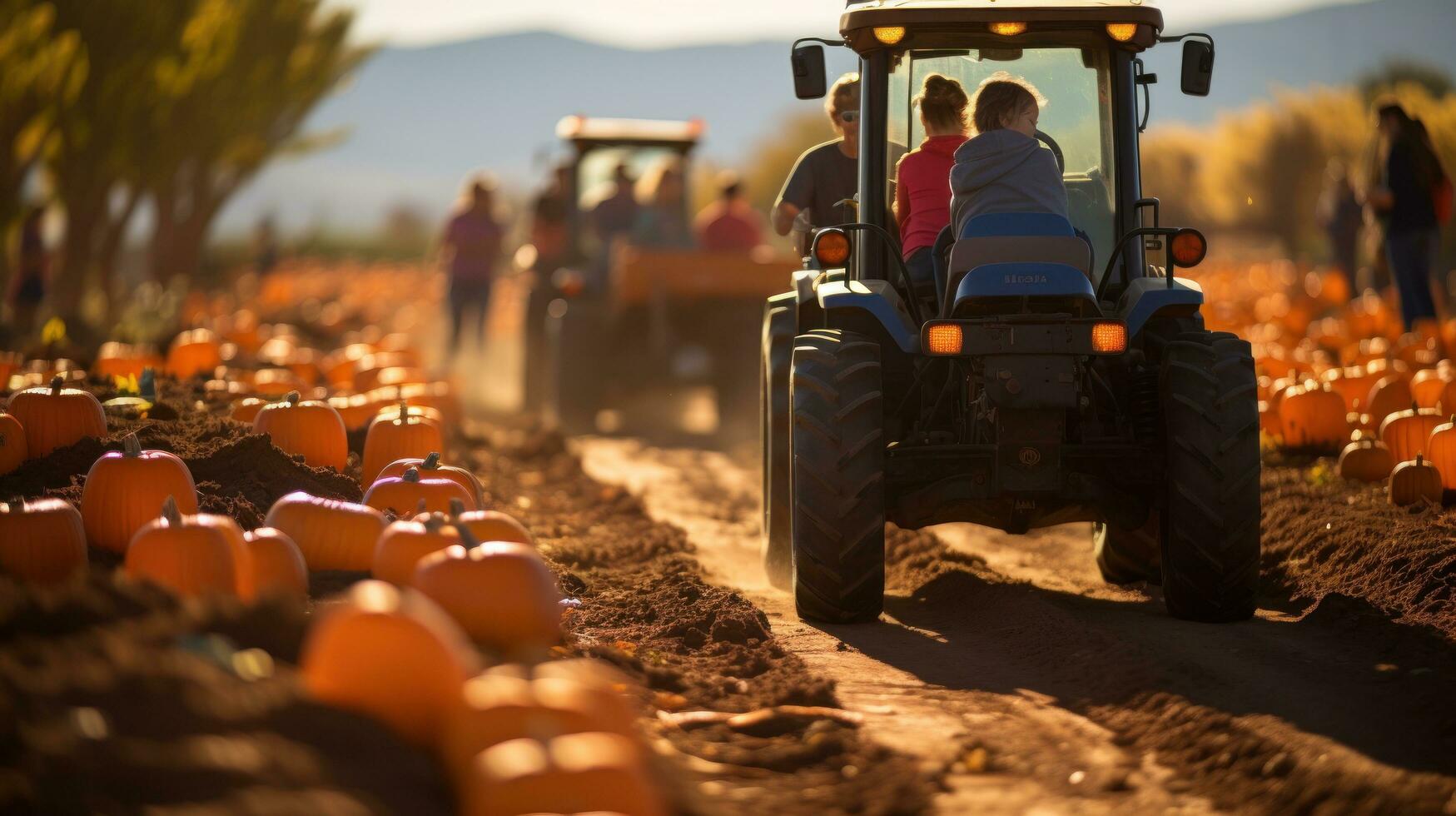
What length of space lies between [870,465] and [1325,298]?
15905mm

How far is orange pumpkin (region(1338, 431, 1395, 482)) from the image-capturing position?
927 centimetres

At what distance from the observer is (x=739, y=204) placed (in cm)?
1669

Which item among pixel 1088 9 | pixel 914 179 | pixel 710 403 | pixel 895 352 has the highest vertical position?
pixel 1088 9

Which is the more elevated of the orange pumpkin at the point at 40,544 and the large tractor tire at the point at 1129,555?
the orange pumpkin at the point at 40,544

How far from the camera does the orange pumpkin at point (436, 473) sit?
23.1ft

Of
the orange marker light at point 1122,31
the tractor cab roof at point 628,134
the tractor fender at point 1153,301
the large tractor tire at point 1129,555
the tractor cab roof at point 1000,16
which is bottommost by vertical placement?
the large tractor tire at point 1129,555

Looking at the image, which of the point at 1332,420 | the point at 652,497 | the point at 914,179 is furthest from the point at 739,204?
the point at 914,179

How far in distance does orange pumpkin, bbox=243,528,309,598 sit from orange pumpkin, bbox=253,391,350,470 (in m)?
2.38

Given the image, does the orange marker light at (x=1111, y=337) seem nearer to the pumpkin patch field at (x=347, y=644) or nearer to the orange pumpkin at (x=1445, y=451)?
the pumpkin patch field at (x=347, y=644)

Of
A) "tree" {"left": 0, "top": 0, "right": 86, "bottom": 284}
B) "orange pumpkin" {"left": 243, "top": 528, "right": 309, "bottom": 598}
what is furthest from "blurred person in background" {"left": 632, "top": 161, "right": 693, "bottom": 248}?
"orange pumpkin" {"left": 243, "top": 528, "right": 309, "bottom": 598}

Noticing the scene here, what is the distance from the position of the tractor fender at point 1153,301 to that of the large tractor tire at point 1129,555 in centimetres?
118

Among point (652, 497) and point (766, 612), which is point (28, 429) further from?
point (652, 497)

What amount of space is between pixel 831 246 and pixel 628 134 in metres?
11.0

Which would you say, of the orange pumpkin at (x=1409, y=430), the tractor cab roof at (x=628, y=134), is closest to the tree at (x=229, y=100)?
the tractor cab roof at (x=628, y=134)
